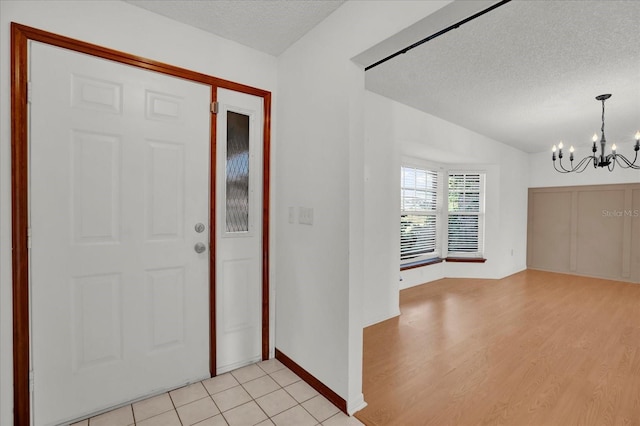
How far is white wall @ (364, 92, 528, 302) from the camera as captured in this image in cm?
328

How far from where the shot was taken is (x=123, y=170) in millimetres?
1835

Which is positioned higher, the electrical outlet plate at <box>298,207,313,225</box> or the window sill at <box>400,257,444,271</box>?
the electrical outlet plate at <box>298,207,313,225</box>

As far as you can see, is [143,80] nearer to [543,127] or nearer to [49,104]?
[49,104]

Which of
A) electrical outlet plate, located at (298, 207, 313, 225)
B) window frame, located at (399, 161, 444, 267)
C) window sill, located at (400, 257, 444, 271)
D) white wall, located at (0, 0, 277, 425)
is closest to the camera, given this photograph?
white wall, located at (0, 0, 277, 425)

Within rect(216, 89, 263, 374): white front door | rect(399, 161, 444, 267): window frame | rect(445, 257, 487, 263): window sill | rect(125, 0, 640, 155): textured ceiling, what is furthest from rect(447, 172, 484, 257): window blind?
rect(216, 89, 263, 374): white front door

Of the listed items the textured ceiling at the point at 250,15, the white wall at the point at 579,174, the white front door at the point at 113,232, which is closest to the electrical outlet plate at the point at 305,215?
the white front door at the point at 113,232

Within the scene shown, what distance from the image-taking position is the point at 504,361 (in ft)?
8.11

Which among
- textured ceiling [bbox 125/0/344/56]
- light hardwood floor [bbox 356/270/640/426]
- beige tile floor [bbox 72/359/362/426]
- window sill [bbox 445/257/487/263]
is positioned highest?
textured ceiling [bbox 125/0/344/56]

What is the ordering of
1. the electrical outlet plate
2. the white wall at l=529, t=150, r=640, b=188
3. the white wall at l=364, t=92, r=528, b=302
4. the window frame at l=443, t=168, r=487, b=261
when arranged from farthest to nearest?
the window frame at l=443, t=168, r=487, b=261 → the white wall at l=529, t=150, r=640, b=188 → the white wall at l=364, t=92, r=528, b=302 → the electrical outlet plate

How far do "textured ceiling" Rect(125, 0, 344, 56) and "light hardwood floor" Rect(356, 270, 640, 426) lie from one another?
2.61 m

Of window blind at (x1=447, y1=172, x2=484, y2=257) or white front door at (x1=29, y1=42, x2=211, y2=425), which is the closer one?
white front door at (x1=29, y1=42, x2=211, y2=425)

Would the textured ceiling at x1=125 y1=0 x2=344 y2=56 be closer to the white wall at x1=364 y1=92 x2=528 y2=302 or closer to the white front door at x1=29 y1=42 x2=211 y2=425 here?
the white front door at x1=29 y1=42 x2=211 y2=425

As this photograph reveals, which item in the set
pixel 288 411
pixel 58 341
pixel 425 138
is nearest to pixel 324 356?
pixel 288 411

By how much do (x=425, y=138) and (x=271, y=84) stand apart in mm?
2369
